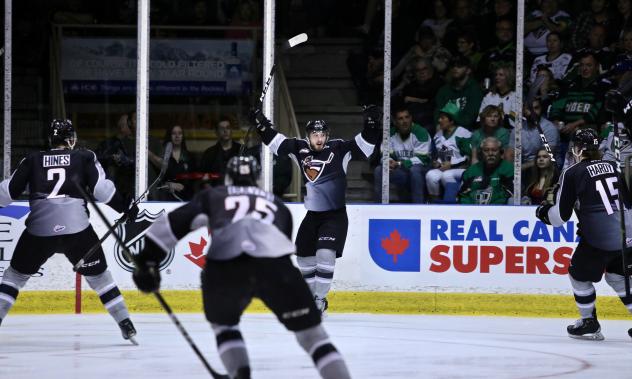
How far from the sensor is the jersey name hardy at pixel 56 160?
680 cm

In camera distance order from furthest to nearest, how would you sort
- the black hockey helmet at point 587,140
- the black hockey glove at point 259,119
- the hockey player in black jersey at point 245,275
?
1. the black hockey glove at point 259,119
2. the black hockey helmet at point 587,140
3. the hockey player in black jersey at point 245,275

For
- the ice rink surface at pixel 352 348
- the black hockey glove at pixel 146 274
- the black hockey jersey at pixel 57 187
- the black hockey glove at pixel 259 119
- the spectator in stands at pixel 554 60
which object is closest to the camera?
the black hockey glove at pixel 146 274

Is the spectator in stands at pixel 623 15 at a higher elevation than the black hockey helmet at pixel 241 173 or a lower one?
higher

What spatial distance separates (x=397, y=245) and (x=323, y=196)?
73cm

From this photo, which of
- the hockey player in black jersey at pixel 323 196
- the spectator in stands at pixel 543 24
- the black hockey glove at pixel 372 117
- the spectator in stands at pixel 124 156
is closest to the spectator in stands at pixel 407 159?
the hockey player in black jersey at pixel 323 196

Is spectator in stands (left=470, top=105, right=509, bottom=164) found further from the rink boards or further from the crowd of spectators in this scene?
the rink boards

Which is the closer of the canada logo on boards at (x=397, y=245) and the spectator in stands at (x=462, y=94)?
the canada logo on boards at (x=397, y=245)

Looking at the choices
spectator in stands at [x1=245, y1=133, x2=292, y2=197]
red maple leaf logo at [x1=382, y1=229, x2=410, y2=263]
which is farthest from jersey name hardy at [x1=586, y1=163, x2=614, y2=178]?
spectator in stands at [x1=245, y1=133, x2=292, y2=197]

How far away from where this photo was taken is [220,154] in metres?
9.50

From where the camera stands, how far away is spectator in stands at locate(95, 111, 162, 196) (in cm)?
926

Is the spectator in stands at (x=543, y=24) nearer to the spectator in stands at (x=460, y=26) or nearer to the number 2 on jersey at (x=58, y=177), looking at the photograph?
the spectator in stands at (x=460, y=26)

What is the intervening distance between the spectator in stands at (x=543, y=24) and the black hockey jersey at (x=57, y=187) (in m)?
4.31

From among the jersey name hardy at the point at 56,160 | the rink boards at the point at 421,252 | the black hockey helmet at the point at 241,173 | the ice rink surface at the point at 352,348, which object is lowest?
the ice rink surface at the point at 352,348

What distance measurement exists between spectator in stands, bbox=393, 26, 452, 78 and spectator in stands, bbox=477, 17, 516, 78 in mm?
301
